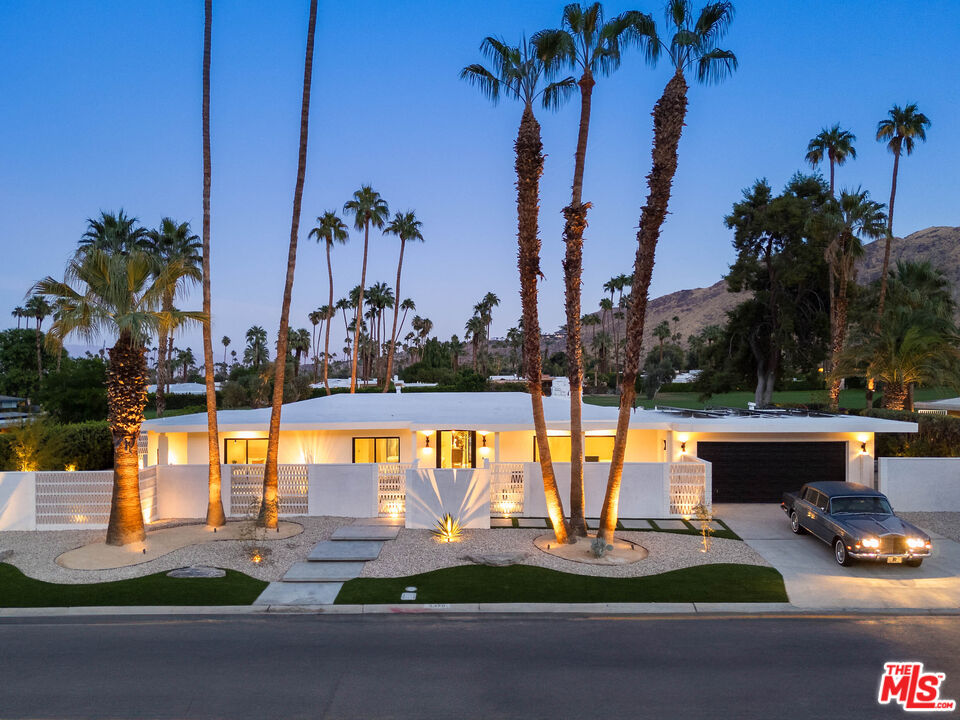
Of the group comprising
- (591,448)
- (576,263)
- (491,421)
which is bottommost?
(591,448)

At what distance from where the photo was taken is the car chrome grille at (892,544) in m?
12.3

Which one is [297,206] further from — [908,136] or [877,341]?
[908,136]

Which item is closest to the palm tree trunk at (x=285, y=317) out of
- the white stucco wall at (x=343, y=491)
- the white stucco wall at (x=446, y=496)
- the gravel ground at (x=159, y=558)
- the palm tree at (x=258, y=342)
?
the gravel ground at (x=159, y=558)


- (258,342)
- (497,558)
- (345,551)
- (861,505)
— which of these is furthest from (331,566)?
(258,342)

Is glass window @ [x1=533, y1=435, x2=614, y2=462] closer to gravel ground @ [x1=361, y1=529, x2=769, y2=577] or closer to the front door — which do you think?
the front door

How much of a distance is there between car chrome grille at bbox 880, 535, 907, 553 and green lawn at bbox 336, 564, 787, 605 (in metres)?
2.36

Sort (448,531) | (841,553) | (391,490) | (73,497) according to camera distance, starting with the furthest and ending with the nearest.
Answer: (391,490) → (73,497) → (448,531) → (841,553)

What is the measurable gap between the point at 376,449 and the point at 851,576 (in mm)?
13692

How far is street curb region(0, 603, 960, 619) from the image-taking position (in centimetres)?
1035

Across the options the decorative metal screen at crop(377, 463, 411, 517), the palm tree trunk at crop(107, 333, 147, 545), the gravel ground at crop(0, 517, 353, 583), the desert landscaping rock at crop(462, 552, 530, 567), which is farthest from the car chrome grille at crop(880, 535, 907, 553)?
the palm tree trunk at crop(107, 333, 147, 545)

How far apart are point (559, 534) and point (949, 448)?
51.3 feet

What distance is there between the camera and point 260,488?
1677cm

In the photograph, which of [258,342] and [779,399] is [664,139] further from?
[258,342]
